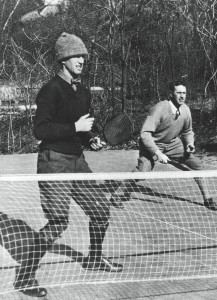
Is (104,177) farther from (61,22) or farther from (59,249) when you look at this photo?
(61,22)

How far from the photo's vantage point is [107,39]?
16.9m

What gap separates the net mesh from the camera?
459 cm

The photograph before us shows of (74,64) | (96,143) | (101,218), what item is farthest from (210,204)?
(74,64)

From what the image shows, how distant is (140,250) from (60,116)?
1523 millimetres

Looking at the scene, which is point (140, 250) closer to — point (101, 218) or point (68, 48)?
point (101, 218)

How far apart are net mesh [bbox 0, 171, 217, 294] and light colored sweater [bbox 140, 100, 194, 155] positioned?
670 millimetres

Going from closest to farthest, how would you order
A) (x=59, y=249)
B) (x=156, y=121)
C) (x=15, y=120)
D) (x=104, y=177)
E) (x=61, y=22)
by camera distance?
(x=104, y=177) → (x=59, y=249) → (x=156, y=121) → (x=15, y=120) → (x=61, y=22)

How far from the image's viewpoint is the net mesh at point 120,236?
459cm

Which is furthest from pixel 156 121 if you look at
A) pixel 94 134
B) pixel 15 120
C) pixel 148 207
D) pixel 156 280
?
pixel 15 120

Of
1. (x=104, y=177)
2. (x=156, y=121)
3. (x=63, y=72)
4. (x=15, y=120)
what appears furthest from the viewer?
(x=15, y=120)

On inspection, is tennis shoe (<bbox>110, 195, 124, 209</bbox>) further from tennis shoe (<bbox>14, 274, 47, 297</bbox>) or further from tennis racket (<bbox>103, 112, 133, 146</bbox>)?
tennis shoe (<bbox>14, 274, 47, 297</bbox>)

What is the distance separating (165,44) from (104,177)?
571 inches

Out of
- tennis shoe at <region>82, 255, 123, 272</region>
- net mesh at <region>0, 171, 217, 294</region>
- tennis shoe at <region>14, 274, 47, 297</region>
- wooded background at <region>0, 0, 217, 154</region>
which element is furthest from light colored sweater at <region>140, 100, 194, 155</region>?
wooded background at <region>0, 0, 217, 154</region>

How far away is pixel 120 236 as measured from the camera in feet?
20.1
